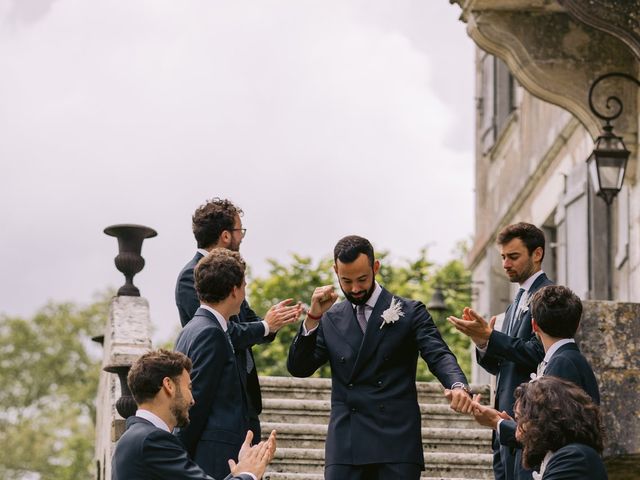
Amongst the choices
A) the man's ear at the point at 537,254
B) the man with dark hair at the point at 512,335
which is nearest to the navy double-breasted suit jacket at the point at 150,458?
the man with dark hair at the point at 512,335

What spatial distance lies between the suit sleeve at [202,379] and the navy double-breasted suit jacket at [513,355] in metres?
1.48

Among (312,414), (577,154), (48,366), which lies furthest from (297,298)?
(48,366)

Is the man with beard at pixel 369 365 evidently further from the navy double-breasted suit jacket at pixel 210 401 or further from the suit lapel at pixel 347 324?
the navy double-breasted suit jacket at pixel 210 401

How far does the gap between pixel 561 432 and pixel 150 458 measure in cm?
177

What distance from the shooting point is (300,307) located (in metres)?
9.17

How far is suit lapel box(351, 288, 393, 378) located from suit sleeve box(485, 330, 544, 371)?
67 centimetres

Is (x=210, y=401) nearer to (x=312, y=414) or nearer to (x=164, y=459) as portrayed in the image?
(x=164, y=459)

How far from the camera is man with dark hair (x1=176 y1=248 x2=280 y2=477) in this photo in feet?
28.2

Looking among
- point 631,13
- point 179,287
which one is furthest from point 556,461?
point 631,13

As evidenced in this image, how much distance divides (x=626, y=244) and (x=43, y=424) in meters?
44.1

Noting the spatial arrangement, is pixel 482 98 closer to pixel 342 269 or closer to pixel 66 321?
pixel 342 269

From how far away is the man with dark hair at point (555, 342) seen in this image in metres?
8.33

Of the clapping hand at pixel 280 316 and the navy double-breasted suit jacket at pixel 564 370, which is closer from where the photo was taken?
the navy double-breasted suit jacket at pixel 564 370

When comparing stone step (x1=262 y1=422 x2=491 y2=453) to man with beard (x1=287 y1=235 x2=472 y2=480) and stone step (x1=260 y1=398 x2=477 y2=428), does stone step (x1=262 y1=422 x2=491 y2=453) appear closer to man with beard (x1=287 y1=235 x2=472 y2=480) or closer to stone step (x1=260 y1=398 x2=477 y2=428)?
stone step (x1=260 y1=398 x2=477 y2=428)
